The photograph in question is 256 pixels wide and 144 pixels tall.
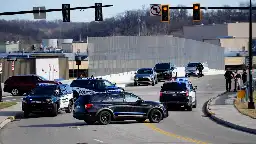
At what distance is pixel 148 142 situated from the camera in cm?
A: 2038

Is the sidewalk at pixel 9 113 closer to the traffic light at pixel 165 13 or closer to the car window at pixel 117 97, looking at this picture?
the car window at pixel 117 97

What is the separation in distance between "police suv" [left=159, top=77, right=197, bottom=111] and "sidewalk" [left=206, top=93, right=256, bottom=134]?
1.28 metres

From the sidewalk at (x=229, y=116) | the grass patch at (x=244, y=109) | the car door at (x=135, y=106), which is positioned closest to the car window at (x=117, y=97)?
the car door at (x=135, y=106)

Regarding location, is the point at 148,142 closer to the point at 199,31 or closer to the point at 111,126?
the point at 111,126

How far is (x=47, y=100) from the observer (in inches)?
1273

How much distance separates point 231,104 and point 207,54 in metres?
62.6

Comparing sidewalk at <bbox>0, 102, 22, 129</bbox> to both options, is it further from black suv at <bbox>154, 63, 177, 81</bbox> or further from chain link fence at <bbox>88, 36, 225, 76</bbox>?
chain link fence at <bbox>88, 36, 225, 76</bbox>

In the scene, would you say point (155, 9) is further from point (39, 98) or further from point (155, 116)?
point (155, 116)

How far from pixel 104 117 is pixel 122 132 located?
11.3 feet

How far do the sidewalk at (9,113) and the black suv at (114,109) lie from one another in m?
3.97

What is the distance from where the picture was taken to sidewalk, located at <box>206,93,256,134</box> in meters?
25.7

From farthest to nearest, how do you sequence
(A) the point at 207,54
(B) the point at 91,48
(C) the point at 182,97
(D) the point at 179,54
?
1. (A) the point at 207,54
2. (D) the point at 179,54
3. (B) the point at 91,48
4. (C) the point at 182,97

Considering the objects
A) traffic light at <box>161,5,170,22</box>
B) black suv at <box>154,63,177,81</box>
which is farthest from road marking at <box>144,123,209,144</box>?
black suv at <box>154,63,177,81</box>

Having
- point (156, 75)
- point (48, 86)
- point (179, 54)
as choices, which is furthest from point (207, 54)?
point (48, 86)
